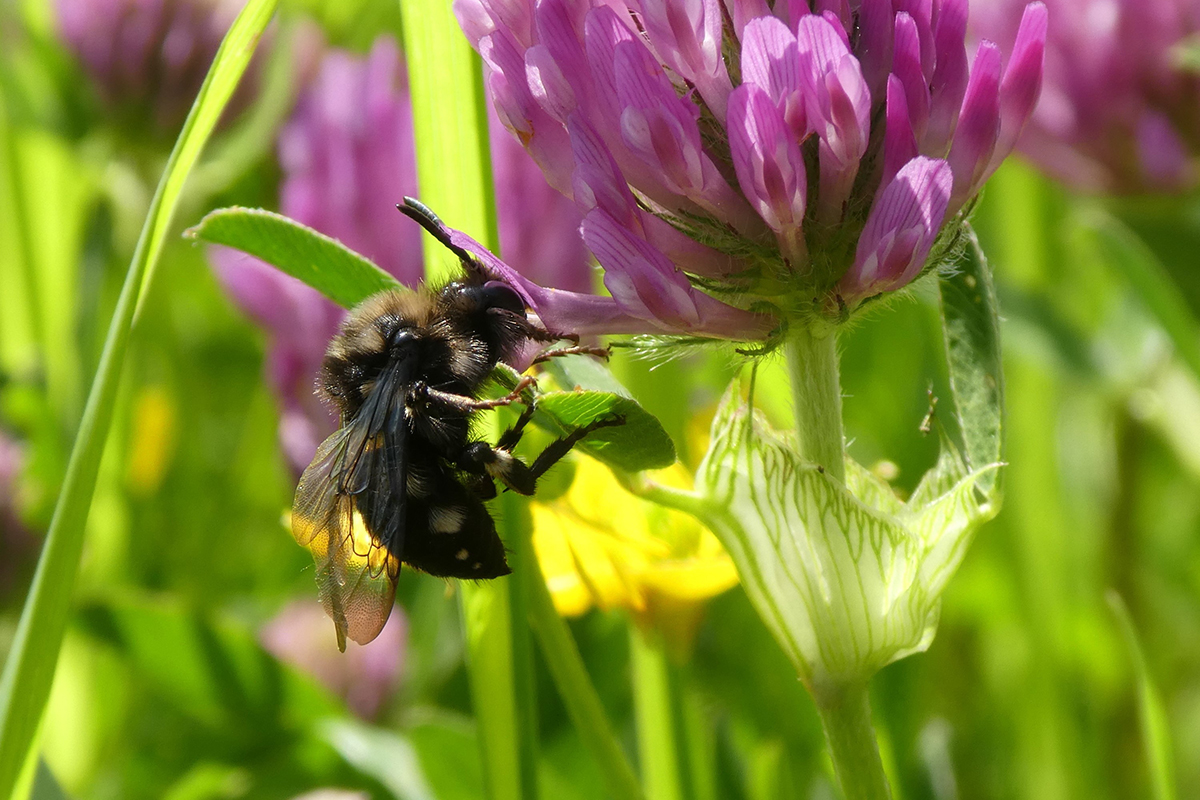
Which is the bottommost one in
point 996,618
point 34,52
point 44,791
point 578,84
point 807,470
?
point 996,618

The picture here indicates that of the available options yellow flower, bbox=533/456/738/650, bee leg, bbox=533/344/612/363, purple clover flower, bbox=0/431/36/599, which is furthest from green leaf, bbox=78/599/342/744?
bee leg, bbox=533/344/612/363

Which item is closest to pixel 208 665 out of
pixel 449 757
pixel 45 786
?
pixel 449 757

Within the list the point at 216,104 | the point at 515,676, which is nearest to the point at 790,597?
the point at 515,676

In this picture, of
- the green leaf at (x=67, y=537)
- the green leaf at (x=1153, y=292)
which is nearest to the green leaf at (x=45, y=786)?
the green leaf at (x=67, y=537)

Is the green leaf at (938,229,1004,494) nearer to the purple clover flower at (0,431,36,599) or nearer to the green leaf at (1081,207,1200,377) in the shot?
the green leaf at (1081,207,1200,377)

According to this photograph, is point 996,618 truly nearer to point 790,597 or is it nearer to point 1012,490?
point 1012,490

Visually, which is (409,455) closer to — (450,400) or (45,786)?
(450,400)

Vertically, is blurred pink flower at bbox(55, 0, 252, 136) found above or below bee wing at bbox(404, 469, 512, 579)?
above
